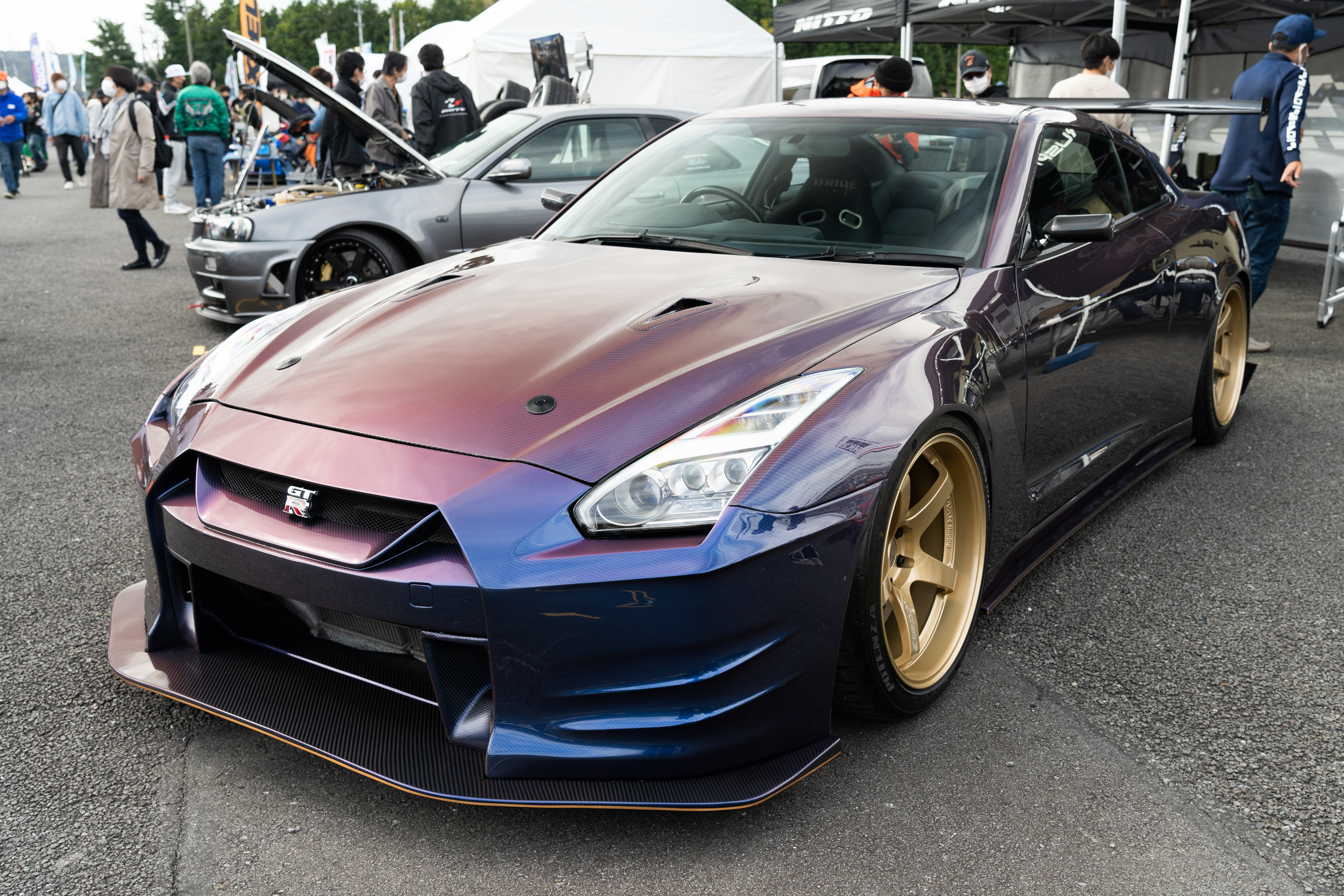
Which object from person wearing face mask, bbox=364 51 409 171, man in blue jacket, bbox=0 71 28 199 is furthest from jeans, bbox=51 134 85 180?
person wearing face mask, bbox=364 51 409 171

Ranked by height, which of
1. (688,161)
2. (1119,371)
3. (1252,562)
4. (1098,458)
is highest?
(688,161)

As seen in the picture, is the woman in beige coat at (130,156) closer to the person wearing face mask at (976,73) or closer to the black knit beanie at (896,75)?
the black knit beanie at (896,75)

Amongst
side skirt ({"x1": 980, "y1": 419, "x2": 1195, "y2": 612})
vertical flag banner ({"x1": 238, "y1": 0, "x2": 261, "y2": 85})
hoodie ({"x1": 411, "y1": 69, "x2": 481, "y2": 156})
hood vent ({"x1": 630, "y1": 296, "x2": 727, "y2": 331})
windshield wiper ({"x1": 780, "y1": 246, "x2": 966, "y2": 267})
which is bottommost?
side skirt ({"x1": 980, "y1": 419, "x2": 1195, "y2": 612})

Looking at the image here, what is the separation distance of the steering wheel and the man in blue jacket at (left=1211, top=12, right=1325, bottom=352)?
4.24 meters

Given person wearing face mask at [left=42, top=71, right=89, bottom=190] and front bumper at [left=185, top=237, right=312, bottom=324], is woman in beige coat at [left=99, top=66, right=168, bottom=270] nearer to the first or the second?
front bumper at [left=185, top=237, right=312, bottom=324]

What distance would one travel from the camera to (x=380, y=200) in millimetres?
6668

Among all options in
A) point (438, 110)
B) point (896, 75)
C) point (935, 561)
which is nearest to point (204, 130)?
point (438, 110)

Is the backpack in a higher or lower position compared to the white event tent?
lower

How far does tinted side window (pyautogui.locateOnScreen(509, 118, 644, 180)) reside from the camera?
23.5ft

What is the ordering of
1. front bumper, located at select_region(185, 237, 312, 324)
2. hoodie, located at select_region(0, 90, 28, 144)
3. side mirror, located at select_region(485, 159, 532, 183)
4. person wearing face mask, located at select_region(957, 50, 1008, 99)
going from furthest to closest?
hoodie, located at select_region(0, 90, 28, 144) < person wearing face mask, located at select_region(957, 50, 1008, 99) < front bumper, located at select_region(185, 237, 312, 324) < side mirror, located at select_region(485, 159, 532, 183)

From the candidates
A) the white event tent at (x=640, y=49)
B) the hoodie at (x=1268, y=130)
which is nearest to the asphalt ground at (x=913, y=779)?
the hoodie at (x=1268, y=130)

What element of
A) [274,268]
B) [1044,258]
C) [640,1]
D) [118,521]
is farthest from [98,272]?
[640,1]

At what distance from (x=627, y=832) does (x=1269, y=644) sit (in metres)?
1.87

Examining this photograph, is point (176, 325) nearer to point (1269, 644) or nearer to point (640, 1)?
point (1269, 644)
